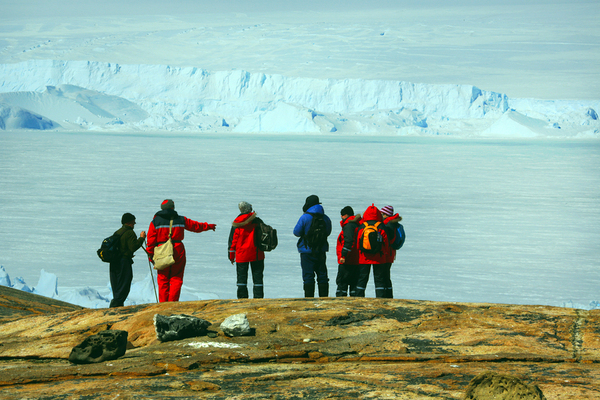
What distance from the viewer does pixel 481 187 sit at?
22922 millimetres

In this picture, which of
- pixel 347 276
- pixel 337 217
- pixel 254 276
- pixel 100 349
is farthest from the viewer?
pixel 337 217

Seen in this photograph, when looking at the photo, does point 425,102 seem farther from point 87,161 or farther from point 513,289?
point 513,289

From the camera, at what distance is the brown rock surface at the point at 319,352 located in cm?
276

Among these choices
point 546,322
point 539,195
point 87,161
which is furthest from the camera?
point 87,161

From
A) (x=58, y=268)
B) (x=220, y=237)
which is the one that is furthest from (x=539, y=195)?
(x=58, y=268)

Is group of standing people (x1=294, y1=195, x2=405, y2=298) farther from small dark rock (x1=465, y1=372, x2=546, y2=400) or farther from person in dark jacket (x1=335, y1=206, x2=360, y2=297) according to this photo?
small dark rock (x1=465, y1=372, x2=546, y2=400)

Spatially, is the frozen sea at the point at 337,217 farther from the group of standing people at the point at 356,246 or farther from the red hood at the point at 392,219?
the red hood at the point at 392,219

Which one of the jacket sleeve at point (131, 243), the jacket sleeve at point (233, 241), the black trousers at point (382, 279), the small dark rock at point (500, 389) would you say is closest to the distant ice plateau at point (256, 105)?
the black trousers at point (382, 279)

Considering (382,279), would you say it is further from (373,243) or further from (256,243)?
(256,243)

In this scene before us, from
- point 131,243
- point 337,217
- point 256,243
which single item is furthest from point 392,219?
point 337,217

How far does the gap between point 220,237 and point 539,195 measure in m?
12.4

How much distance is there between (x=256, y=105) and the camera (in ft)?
314

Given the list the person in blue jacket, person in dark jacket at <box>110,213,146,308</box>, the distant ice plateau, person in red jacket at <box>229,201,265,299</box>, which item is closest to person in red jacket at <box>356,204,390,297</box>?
the person in blue jacket

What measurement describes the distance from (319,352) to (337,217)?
12.2 m
